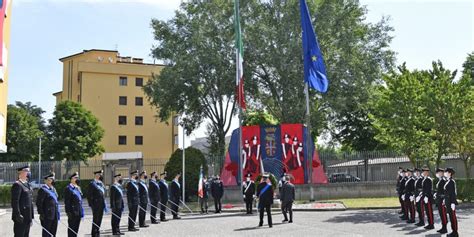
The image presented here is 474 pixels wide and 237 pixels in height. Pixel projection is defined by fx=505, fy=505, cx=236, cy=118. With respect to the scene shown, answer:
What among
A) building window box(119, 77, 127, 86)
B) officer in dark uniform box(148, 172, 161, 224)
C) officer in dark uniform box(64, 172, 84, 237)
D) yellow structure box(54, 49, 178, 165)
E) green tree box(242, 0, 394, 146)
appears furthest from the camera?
Answer: building window box(119, 77, 127, 86)

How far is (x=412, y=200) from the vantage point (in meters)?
17.2

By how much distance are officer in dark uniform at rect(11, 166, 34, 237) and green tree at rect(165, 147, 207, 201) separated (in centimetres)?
1731

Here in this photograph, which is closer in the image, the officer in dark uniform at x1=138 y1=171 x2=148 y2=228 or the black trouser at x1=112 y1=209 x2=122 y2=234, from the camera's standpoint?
the black trouser at x1=112 y1=209 x2=122 y2=234

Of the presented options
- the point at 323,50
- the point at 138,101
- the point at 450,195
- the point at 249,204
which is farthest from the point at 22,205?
the point at 138,101

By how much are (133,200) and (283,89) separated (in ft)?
68.5

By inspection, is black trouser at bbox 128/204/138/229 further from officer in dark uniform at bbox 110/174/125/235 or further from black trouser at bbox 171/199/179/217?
black trouser at bbox 171/199/179/217

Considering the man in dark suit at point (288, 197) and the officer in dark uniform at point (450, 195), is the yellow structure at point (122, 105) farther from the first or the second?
the officer in dark uniform at point (450, 195)

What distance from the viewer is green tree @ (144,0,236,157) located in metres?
36.2

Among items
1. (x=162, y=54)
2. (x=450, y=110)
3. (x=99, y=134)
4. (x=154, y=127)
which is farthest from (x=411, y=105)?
(x=154, y=127)

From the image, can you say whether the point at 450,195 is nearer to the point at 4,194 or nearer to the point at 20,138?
the point at 4,194

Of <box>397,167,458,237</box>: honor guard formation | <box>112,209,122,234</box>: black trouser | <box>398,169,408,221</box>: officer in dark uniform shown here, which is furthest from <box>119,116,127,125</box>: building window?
<box>112,209,122,234</box>: black trouser

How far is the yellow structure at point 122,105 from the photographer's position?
60531mm

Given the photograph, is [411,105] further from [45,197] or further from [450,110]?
[45,197]

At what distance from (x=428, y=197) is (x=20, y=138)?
162 ft
